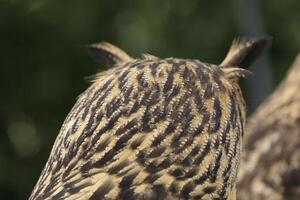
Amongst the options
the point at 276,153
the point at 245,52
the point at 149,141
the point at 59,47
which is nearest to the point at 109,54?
the point at 245,52

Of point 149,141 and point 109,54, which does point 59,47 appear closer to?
point 109,54

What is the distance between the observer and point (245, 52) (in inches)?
130

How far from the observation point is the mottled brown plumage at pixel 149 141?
257cm

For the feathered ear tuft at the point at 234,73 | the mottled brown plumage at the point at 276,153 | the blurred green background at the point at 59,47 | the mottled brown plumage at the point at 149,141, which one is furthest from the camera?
the blurred green background at the point at 59,47

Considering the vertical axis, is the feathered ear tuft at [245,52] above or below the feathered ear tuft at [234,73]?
above

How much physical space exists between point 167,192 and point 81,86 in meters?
8.54

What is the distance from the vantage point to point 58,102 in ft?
36.4

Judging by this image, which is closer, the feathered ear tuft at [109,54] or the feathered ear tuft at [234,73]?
the feathered ear tuft at [234,73]

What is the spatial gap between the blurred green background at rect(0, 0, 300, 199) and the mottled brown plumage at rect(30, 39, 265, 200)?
7.76 metres

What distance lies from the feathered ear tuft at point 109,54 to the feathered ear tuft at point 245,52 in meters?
0.34

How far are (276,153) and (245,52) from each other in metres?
2.03

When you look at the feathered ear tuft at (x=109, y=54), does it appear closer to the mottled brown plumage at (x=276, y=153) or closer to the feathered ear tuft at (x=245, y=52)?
the feathered ear tuft at (x=245, y=52)

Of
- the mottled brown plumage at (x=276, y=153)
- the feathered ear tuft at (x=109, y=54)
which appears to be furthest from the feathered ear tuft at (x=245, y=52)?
the mottled brown plumage at (x=276, y=153)

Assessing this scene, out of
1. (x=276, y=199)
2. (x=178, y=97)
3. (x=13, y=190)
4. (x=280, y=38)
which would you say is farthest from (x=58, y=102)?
(x=178, y=97)
